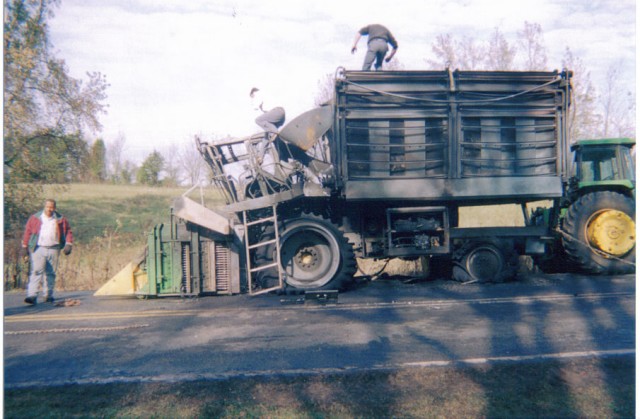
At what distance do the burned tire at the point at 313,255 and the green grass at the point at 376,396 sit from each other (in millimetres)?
4241

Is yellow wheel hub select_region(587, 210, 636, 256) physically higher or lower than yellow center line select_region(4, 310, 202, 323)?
higher

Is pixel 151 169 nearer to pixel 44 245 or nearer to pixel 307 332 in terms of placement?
pixel 44 245

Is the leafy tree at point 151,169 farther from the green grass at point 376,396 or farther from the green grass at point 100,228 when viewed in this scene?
the green grass at point 376,396

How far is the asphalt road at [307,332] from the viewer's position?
4.63 metres

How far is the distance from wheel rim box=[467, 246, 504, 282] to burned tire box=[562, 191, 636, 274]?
160 cm

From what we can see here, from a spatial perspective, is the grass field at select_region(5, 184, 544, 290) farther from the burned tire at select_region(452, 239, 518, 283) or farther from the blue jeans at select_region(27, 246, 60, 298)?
the burned tire at select_region(452, 239, 518, 283)

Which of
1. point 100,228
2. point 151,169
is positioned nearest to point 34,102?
point 100,228

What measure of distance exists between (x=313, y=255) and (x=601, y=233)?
5.46m

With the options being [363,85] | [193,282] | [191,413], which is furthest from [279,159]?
[191,413]

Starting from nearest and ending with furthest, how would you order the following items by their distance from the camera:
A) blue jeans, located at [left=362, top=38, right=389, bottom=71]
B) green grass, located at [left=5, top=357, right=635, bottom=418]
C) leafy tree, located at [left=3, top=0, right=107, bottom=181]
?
green grass, located at [left=5, top=357, right=635, bottom=418], blue jeans, located at [left=362, top=38, right=389, bottom=71], leafy tree, located at [left=3, top=0, right=107, bottom=181]

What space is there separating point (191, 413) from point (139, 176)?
47.8m

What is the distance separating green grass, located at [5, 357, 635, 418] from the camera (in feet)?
11.7

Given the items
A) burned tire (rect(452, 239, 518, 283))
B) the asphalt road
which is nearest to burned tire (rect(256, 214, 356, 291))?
the asphalt road

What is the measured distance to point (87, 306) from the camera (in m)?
7.89
